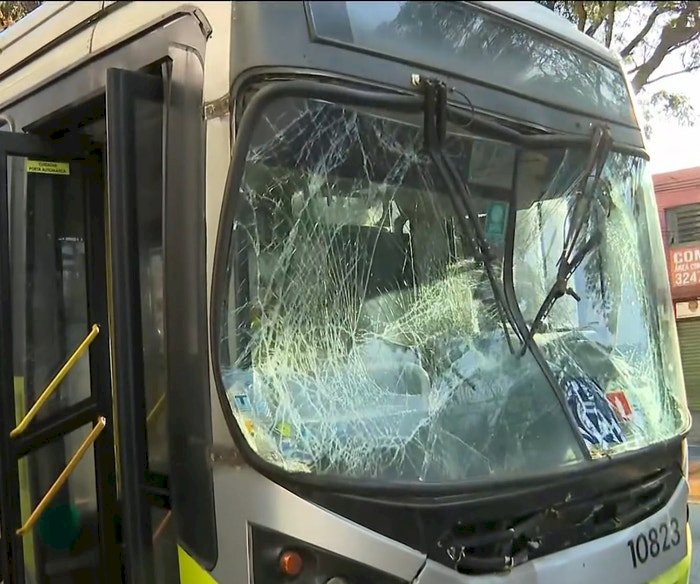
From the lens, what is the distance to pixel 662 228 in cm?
344

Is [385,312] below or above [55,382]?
above

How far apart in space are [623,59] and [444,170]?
1174 millimetres

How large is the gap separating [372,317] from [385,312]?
0.18ft

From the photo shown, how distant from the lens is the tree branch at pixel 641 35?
2.50 m

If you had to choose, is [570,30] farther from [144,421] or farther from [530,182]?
[144,421]

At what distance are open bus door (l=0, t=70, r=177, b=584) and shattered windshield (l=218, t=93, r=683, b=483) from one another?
2.04ft

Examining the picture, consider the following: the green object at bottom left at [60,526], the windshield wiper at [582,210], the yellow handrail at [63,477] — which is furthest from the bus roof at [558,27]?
the green object at bottom left at [60,526]

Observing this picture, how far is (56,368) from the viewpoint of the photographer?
10.3ft

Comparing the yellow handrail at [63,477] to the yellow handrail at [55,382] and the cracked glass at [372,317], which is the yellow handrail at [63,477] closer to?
the yellow handrail at [55,382]

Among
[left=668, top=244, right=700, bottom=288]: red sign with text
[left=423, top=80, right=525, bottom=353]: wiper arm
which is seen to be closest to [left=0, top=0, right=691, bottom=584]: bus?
[left=423, top=80, right=525, bottom=353]: wiper arm

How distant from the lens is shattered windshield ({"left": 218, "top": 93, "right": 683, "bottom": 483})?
230 centimetres

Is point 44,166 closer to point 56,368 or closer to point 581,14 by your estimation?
point 56,368

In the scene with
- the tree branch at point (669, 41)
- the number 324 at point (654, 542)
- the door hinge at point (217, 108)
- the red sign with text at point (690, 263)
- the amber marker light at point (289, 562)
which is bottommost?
the number 324 at point (654, 542)

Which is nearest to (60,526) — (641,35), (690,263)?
(641,35)
